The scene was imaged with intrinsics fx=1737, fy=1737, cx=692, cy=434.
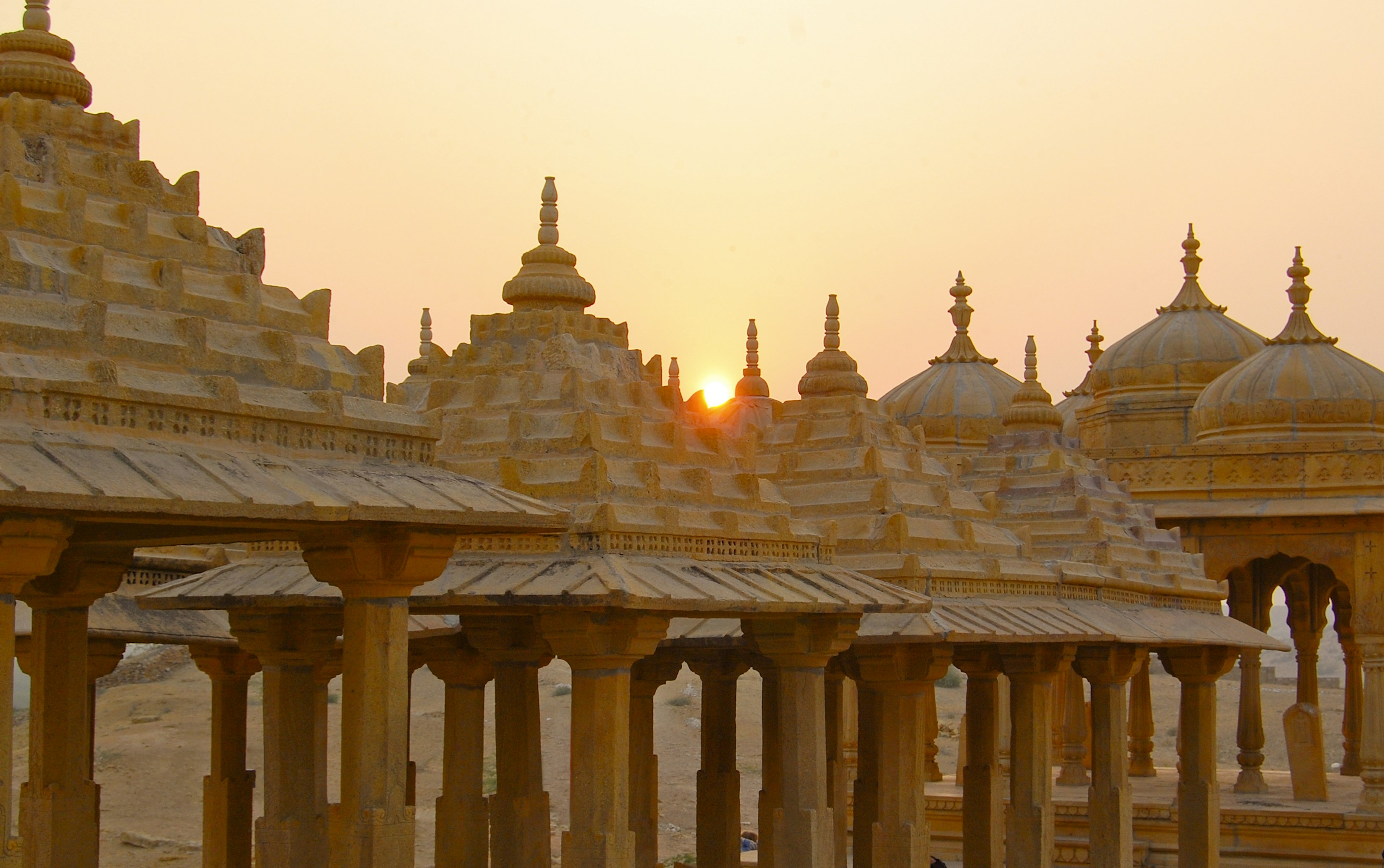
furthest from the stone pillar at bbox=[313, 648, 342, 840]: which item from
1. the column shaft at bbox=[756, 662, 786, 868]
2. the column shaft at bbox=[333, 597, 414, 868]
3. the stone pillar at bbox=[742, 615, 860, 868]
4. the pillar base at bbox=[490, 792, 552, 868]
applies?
the column shaft at bbox=[756, 662, 786, 868]

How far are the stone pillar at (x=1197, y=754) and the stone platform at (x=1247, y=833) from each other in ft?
8.98

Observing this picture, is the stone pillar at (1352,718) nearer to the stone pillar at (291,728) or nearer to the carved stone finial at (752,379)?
the carved stone finial at (752,379)

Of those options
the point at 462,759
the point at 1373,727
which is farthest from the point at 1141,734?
the point at 462,759

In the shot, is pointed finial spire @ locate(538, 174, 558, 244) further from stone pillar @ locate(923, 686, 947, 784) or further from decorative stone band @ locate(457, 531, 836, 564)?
stone pillar @ locate(923, 686, 947, 784)

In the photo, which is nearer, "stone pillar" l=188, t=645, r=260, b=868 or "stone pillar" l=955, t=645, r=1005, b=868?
"stone pillar" l=188, t=645, r=260, b=868

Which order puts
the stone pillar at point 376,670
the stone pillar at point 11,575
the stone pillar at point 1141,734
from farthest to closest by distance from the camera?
1. the stone pillar at point 1141,734
2. the stone pillar at point 376,670
3. the stone pillar at point 11,575

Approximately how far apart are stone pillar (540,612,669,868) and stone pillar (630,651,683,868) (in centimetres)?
463

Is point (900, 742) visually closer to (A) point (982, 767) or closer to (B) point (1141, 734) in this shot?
(A) point (982, 767)

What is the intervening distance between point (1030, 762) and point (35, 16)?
11725 millimetres

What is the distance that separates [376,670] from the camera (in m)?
9.32

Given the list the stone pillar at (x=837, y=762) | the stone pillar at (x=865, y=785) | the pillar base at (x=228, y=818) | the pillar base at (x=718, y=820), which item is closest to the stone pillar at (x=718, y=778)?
the pillar base at (x=718, y=820)

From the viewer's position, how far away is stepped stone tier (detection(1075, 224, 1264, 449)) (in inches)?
1209

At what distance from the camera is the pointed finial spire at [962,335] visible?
31156 millimetres

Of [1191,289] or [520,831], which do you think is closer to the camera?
[520,831]
